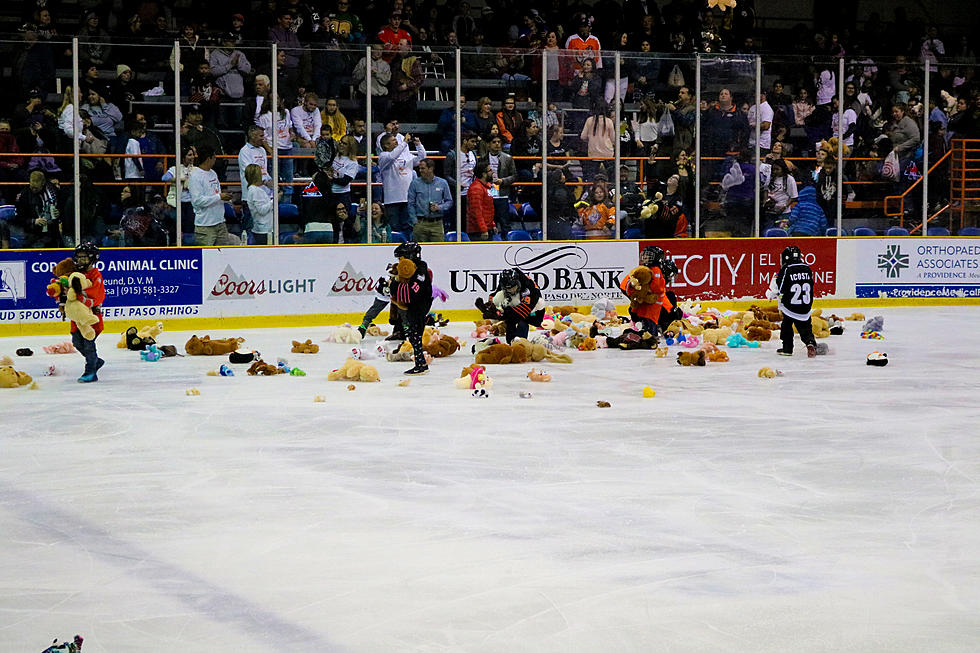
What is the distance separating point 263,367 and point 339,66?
18.5 feet

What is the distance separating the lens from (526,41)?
62.1 ft

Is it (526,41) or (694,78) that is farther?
(526,41)

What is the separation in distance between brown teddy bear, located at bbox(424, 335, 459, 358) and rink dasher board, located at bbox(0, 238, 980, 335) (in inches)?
132

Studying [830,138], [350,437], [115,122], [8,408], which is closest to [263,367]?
[8,408]

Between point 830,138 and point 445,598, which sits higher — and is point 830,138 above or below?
above

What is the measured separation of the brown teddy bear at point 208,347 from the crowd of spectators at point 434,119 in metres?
2.68

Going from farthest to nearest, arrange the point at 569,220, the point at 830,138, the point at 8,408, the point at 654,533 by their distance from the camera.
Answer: the point at 830,138 < the point at 569,220 < the point at 8,408 < the point at 654,533

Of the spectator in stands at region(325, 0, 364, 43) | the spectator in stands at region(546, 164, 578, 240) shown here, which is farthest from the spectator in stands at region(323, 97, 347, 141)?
the spectator in stands at region(546, 164, 578, 240)

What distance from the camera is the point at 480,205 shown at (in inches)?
631

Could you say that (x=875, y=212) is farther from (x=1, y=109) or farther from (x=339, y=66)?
(x=1, y=109)

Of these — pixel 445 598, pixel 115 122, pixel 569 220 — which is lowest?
pixel 445 598

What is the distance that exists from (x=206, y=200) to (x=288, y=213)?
1024mm

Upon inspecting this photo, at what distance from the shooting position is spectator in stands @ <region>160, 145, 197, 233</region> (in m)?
14.6

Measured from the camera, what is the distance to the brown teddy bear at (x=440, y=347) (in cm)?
1229
